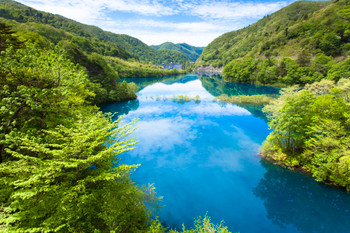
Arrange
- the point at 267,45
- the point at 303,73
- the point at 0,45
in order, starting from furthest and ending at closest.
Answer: the point at 267,45, the point at 303,73, the point at 0,45

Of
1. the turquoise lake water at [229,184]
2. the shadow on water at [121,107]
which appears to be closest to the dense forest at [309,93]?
the turquoise lake water at [229,184]

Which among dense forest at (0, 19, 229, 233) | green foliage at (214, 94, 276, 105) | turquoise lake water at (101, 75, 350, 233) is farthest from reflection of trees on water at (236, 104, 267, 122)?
dense forest at (0, 19, 229, 233)

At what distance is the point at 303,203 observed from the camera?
14.3 m

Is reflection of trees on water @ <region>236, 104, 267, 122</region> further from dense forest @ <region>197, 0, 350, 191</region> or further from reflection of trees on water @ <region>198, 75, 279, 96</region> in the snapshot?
reflection of trees on water @ <region>198, 75, 279, 96</region>

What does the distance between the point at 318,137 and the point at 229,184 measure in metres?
10.3

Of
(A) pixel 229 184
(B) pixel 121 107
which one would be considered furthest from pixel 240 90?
(A) pixel 229 184

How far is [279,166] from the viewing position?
18766mm

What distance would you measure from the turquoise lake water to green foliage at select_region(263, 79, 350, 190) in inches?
70.8

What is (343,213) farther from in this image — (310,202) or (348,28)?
(348,28)

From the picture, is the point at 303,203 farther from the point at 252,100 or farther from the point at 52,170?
the point at 252,100

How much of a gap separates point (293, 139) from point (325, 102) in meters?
5.11

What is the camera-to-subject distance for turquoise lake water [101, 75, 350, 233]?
12.9 metres

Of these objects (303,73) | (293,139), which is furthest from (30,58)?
(303,73)

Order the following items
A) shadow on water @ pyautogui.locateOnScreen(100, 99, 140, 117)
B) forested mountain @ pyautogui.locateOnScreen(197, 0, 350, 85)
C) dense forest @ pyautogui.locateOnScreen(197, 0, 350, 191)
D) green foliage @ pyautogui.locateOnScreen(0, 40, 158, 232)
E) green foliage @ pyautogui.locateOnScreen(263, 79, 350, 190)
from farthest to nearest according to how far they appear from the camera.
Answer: forested mountain @ pyautogui.locateOnScreen(197, 0, 350, 85) < shadow on water @ pyautogui.locateOnScreen(100, 99, 140, 117) < dense forest @ pyautogui.locateOnScreen(197, 0, 350, 191) < green foliage @ pyautogui.locateOnScreen(263, 79, 350, 190) < green foliage @ pyautogui.locateOnScreen(0, 40, 158, 232)
